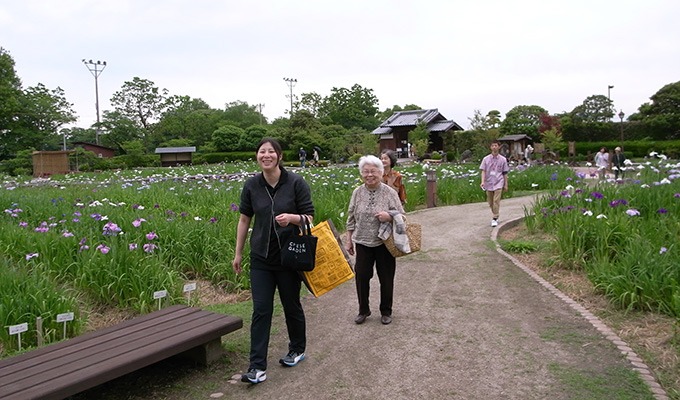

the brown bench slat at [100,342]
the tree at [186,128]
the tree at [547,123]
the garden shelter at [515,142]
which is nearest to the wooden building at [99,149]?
the tree at [186,128]

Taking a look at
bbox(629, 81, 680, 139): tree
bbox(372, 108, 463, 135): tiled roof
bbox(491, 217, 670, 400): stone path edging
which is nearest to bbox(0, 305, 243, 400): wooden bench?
bbox(491, 217, 670, 400): stone path edging

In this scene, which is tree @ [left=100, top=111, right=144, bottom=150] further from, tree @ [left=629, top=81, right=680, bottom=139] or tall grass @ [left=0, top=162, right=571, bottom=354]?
tall grass @ [left=0, top=162, right=571, bottom=354]

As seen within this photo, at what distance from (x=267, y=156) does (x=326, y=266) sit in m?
0.85

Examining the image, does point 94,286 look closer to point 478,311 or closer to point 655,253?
point 478,311

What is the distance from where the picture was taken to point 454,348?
378 cm

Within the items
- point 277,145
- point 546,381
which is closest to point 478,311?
point 546,381

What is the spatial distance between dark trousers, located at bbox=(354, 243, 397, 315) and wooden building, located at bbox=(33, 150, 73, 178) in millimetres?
25062

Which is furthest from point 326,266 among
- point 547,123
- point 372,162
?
point 547,123

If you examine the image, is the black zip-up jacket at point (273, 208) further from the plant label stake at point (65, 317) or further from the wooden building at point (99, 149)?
the wooden building at point (99, 149)

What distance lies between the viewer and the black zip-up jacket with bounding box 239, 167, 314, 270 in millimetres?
3271

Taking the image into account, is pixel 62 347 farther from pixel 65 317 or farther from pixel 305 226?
pixel 305 226

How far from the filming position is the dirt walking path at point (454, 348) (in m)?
3.14

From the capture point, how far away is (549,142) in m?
31.7

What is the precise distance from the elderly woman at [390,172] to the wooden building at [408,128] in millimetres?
33845
